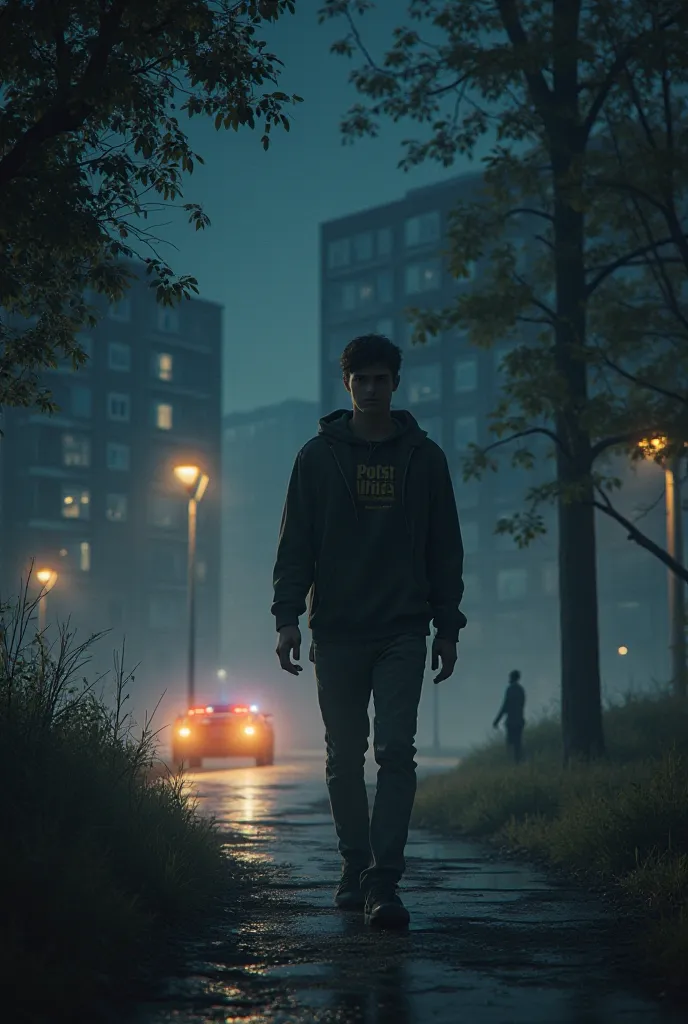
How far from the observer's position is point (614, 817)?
26.6ft

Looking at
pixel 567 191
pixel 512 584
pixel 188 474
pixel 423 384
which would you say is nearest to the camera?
pixel 567 191

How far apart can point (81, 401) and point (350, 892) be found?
78.1 metres

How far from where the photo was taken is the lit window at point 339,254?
9450cm

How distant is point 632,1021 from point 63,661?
3861mm

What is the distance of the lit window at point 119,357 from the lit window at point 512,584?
24.5 metres

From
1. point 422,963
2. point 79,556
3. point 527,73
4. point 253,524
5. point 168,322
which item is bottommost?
point 422,963

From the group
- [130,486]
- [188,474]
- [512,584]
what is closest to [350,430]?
[188,474]

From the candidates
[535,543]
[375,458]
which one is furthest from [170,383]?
[375,458]

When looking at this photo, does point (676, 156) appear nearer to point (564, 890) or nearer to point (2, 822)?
point (564, 890)

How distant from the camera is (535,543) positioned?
8031cm

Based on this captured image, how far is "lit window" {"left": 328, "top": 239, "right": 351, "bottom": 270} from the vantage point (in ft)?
310

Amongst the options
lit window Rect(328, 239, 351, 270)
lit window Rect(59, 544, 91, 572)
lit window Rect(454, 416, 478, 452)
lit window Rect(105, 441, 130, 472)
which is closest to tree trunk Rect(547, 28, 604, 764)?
lit window Rect(59, 544, 91, 572)

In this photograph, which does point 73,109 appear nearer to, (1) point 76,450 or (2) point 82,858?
(2) point 82,858

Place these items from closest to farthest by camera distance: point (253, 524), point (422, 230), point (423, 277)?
point (422, 230)
point (423, 277)
point (253, 524)
